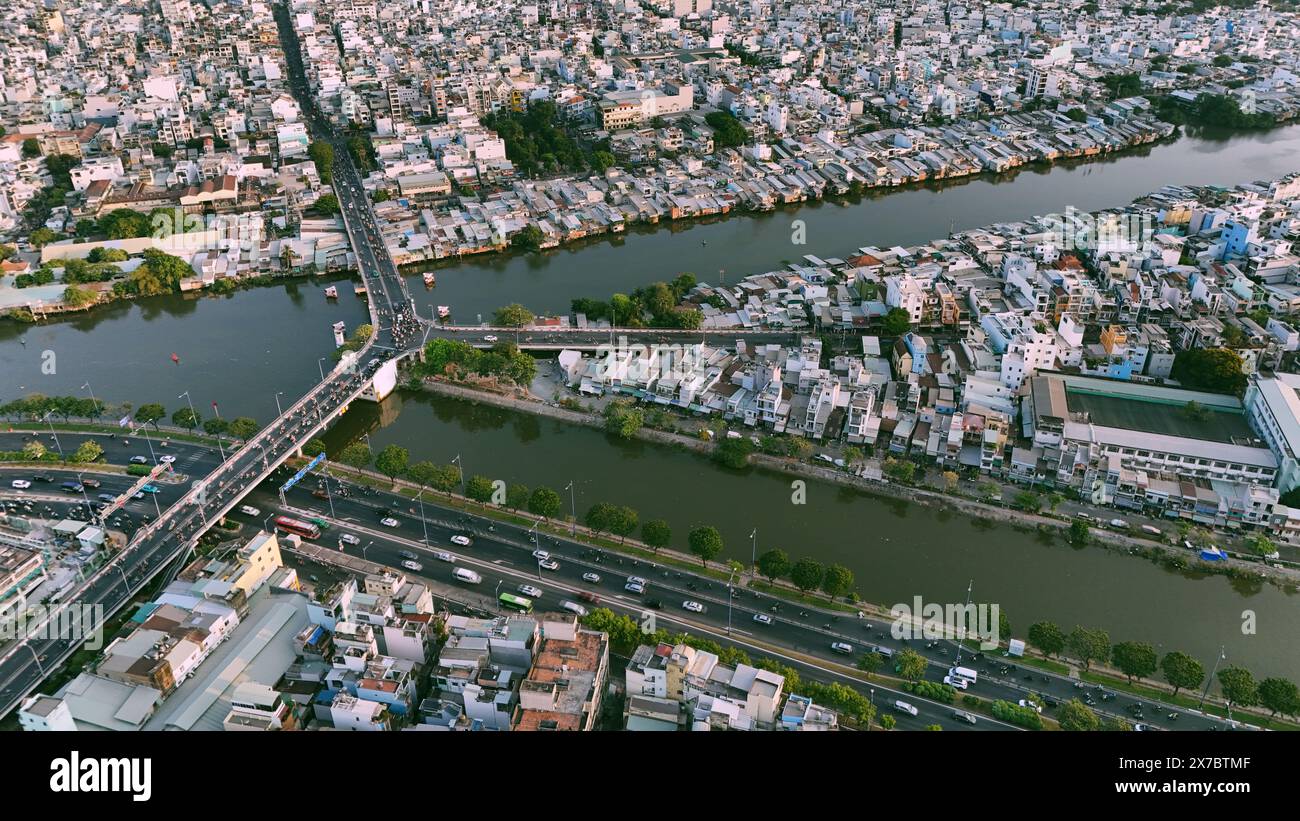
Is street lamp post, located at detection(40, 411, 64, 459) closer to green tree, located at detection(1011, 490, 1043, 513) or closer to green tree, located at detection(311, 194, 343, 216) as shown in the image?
green tree, located at detection(311, 194, 343, 216)

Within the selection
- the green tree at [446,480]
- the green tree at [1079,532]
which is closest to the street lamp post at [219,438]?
the green tree at [446,480]

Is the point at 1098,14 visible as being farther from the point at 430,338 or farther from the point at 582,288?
the point at 430,338

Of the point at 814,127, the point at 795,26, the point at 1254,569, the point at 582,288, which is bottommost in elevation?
the point at 1254,569

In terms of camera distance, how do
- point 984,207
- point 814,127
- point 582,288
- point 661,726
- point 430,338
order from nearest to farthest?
point 661,726 → point 430,338 → point 582,288 → point 984,207 → point 814,127

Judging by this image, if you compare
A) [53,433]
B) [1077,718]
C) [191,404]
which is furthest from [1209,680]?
[53,433]

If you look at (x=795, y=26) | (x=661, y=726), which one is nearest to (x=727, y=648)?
(x=661, y=726)

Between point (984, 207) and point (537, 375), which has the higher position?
point (984, 207)

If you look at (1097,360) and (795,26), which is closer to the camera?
(1097,360)

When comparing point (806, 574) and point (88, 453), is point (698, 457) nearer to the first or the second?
point (806, 574)
